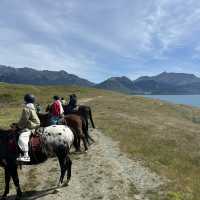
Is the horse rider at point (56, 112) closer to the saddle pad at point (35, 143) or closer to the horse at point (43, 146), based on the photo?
the horse at point (43, 146)

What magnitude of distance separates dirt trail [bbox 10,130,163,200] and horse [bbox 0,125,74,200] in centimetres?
105

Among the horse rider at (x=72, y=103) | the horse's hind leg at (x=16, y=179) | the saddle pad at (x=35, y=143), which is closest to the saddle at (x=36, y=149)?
the saddle pad at (x=35, y=143)

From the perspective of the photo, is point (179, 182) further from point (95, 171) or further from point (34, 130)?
point (34, 130)

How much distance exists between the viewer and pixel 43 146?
47.5ft

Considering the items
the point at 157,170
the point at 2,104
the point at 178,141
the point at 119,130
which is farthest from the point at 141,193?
the point at 2,104

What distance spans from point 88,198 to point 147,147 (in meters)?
11.7

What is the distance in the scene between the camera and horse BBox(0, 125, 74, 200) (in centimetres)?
1375

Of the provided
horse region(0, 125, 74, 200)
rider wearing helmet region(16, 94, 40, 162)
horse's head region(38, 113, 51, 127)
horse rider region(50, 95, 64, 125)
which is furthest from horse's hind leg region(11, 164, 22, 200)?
horse's head region(38, 113, 51, 127)

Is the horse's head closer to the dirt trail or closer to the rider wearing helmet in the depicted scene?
the dirt trail

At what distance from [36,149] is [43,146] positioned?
1.19ft

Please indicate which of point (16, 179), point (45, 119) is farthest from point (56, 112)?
point (16, 179)

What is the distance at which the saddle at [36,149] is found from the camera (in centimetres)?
1423

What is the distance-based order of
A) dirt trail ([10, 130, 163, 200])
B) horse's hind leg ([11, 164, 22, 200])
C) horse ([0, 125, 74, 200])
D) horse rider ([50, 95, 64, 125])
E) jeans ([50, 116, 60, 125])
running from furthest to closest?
1. horse rider ([50, 95, 64, 125])
2. jeans ([50, 116, 60, 125])
3. dirt trail ([10, 130, 163, 200])
4. horse's hind leg ([11, 164, 22, 200])
5. horse ([0, 125, 74, 200])

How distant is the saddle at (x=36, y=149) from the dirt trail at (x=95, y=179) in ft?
6.53
